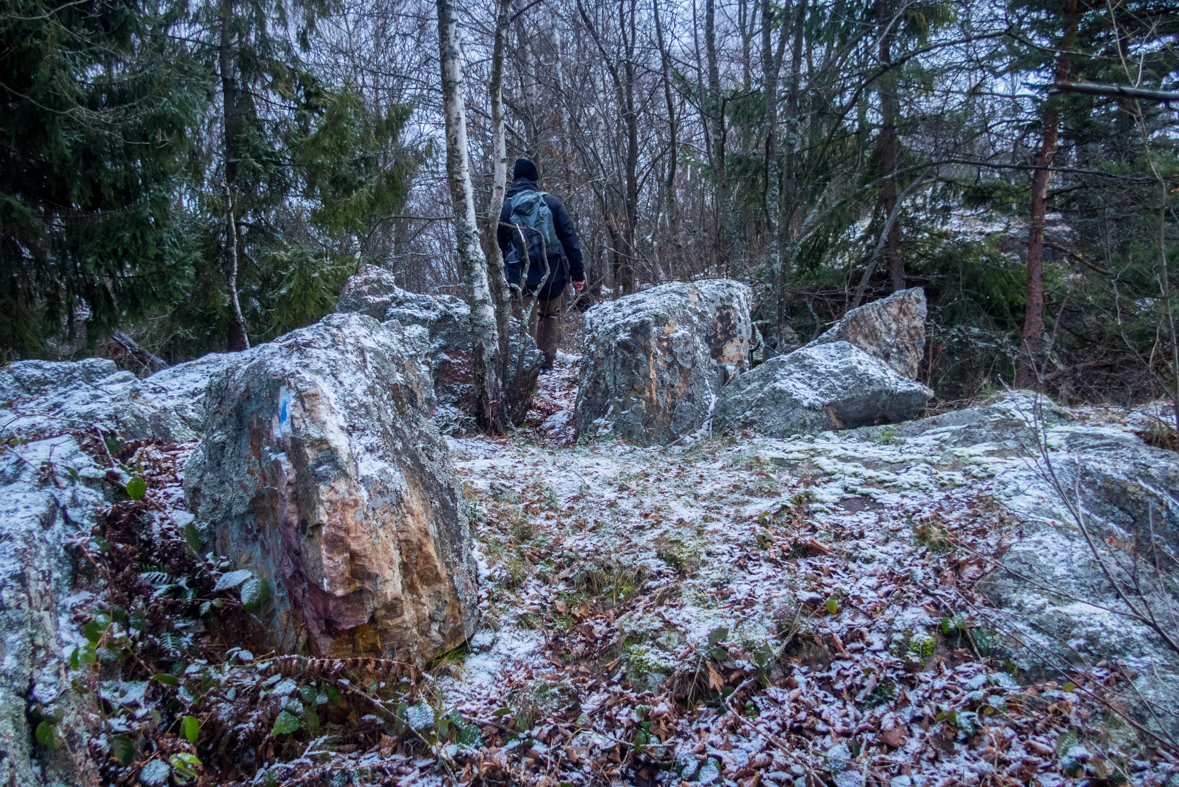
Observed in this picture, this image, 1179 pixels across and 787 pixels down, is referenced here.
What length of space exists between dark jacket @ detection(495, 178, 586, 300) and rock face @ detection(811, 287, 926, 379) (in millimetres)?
2918

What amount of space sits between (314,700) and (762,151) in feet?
30.3

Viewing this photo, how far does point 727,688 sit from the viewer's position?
249 centimetres

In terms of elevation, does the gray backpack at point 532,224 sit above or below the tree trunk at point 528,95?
below

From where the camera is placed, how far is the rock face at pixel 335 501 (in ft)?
7.59

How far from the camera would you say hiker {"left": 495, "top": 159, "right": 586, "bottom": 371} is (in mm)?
6871

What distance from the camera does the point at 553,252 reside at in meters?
7.04

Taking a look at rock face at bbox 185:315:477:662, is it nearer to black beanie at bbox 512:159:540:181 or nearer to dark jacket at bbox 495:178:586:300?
dark jacket at bbox 495:178:586:300

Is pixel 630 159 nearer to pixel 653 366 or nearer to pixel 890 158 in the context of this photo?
pixel 890 158

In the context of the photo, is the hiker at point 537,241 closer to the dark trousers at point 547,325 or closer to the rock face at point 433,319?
the dark trousers at point 547,325

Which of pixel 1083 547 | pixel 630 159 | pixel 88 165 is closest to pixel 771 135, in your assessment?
pixel 630 159

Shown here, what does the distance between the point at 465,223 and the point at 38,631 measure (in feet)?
14.0

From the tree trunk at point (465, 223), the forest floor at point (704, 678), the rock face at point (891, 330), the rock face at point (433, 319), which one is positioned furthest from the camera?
the rock face at point (891, 330)

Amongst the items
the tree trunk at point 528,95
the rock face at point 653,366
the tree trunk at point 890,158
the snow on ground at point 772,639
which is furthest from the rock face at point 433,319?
the tree trunk at point 528,95

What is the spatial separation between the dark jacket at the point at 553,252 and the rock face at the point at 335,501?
428cm
